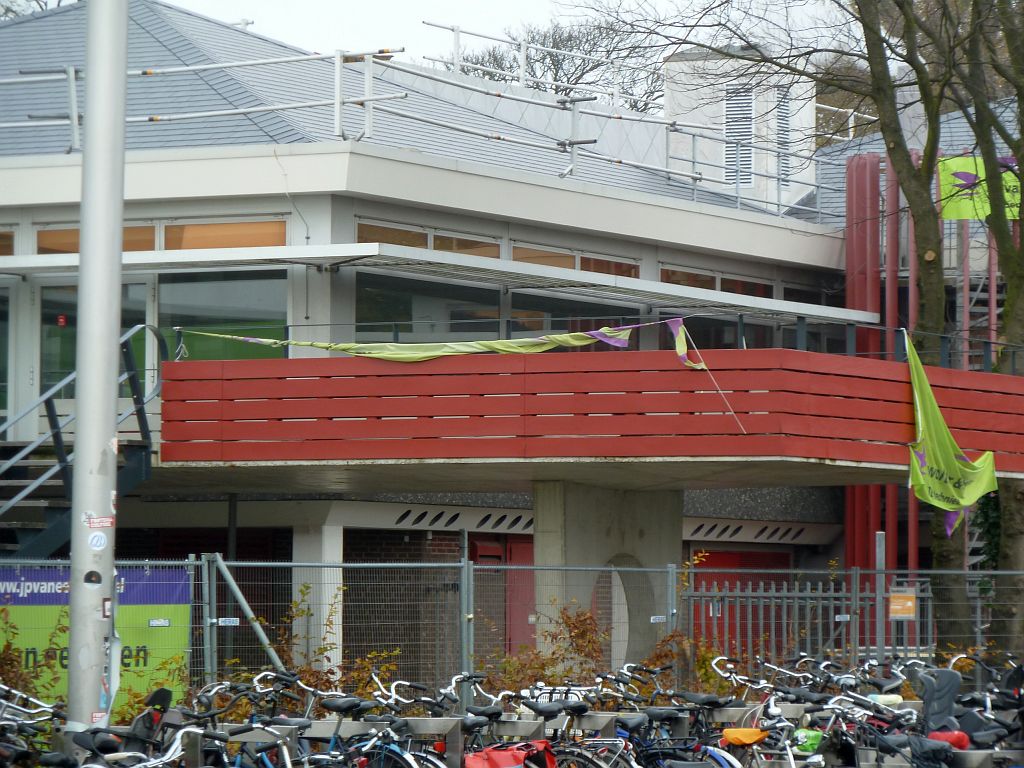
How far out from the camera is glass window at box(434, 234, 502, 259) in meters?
20.1

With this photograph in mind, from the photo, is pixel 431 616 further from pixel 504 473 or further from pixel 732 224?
pixel 732 224

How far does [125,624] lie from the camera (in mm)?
13797

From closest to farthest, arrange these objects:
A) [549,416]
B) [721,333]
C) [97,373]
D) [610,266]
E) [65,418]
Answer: [97,373] < [549,416] < [65,418] < [721,333] < [610,266]

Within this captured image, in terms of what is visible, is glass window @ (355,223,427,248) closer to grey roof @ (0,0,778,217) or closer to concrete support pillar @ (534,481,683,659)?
grey roof @ (0,0,778,217)

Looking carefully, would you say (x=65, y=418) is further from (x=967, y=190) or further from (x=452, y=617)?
(x=967, y=190)

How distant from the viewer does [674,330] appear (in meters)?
17.1

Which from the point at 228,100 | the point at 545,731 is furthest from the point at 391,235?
the point at 545,731

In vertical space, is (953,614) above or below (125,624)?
below

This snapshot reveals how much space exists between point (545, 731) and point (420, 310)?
9.03 meters

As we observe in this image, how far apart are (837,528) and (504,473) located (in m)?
10.3

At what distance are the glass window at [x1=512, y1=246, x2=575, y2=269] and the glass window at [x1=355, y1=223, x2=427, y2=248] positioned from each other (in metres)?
1.47

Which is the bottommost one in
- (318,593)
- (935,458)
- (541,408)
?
(318,593)

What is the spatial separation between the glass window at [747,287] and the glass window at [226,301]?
723 centimetres

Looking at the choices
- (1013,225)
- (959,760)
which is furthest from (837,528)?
(959,760)
